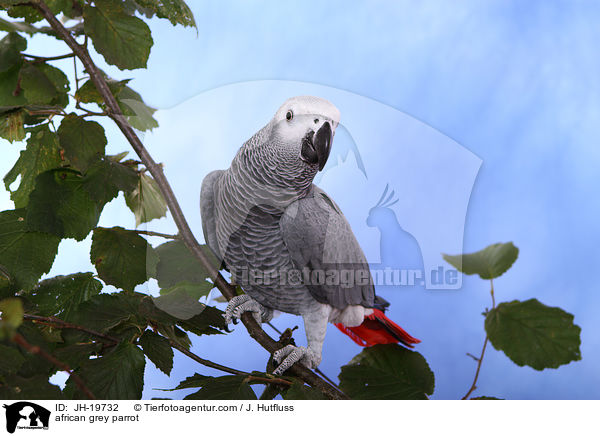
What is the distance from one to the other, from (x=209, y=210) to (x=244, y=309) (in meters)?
0.17

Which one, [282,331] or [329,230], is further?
[282,331]

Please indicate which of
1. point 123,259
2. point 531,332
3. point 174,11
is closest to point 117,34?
point 174,11

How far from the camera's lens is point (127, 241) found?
1.97 feet

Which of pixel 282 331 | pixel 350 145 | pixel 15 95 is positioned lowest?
pixel 282 331

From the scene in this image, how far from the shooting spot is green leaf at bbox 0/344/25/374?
1.51ft

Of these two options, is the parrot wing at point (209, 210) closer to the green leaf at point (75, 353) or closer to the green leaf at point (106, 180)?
the green leaf at point (106, 180)

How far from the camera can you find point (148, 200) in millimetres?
633

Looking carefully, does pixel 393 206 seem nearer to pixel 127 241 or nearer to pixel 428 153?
pixel 428 153

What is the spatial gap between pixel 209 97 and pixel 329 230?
9.0 inches

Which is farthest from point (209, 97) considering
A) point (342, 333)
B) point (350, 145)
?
point (342, 333)

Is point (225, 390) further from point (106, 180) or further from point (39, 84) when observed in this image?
point (39, 84)

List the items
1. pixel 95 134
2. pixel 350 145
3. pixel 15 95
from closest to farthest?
1. pixel 350 145
2. pixel 95 134
3. pixel 15 95

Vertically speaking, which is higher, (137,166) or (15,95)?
(15,95)

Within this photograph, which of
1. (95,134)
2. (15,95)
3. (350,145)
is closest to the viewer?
A: (350,145)
